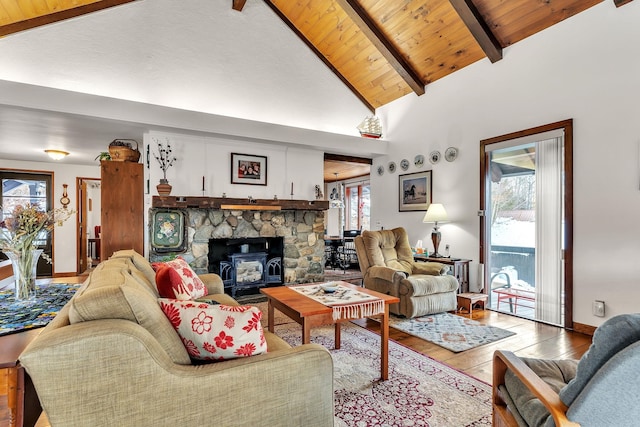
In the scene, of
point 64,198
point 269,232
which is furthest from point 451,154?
point 64,198

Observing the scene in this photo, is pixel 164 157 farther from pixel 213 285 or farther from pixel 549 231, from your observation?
pixel 549 231

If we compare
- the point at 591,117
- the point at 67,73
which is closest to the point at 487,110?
the point at 591,117

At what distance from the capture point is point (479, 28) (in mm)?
3803

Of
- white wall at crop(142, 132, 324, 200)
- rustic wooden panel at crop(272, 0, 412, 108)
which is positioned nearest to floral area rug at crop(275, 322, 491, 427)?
white wall at crop(142, 132, 324, 200)

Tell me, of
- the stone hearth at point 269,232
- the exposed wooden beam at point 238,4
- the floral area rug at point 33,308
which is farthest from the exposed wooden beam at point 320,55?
the floral area rug at point 33,308

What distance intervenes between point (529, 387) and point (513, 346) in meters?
2.13

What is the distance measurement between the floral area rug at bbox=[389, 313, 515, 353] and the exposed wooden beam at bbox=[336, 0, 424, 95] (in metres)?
3.44

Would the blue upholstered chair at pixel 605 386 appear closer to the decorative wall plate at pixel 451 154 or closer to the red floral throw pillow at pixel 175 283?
the red floral throw pillow at pixel 175 283

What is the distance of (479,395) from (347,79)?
16.5 feet

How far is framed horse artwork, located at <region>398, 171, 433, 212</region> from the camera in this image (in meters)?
5.12

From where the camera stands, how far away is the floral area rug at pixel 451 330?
298 cm

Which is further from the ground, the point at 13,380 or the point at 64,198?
the point at 64,198

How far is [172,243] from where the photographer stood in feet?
14.1

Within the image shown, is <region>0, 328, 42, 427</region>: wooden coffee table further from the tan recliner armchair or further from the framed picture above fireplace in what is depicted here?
the framed picture above fireplace
